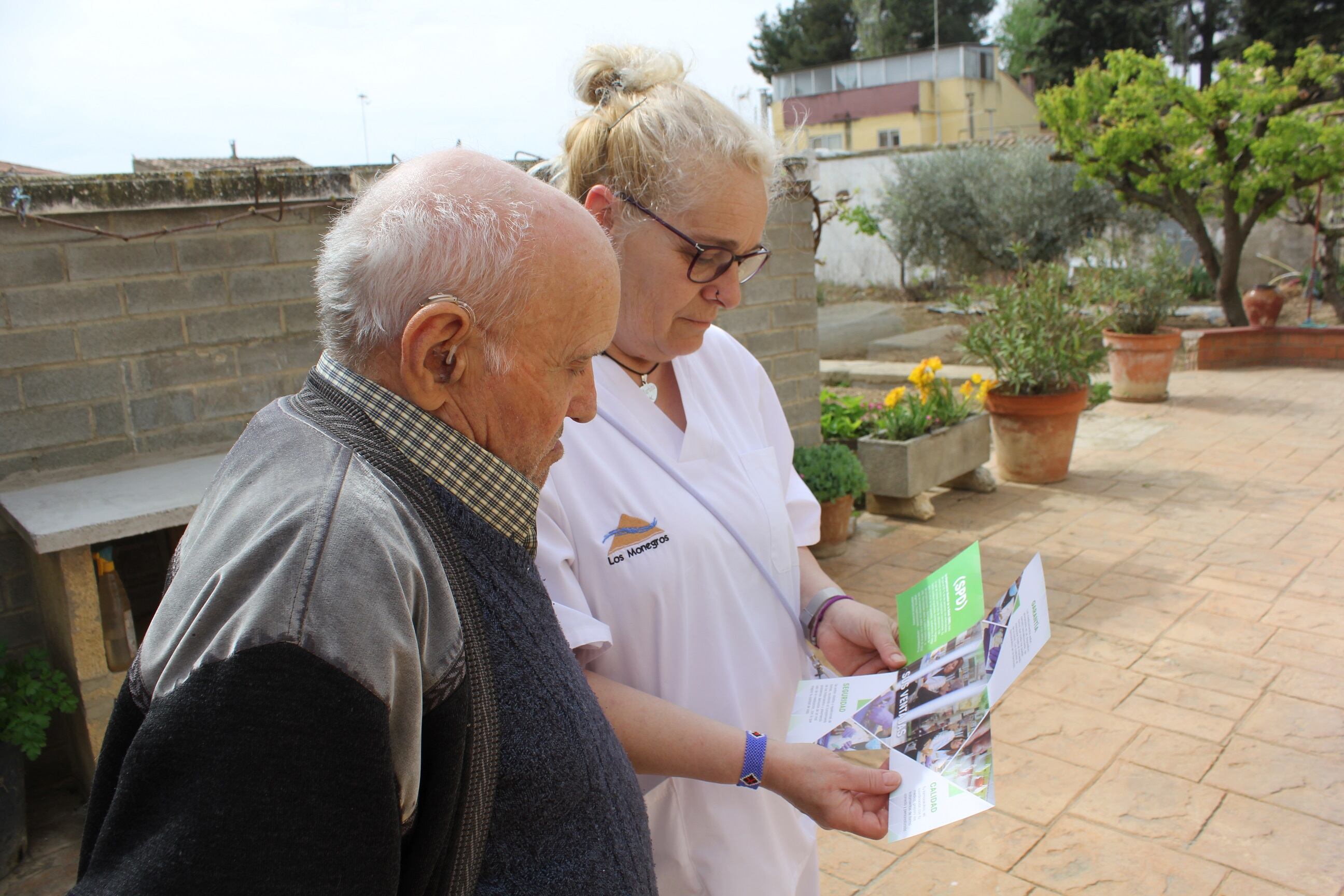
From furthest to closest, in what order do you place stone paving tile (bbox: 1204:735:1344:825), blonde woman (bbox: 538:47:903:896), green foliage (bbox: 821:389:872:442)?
green foliage (bbox: 821:389:872:442) < stone paving tile (bbox: 1204:735:1344:825) < blonde woman (bbox: 538:47:903:896)

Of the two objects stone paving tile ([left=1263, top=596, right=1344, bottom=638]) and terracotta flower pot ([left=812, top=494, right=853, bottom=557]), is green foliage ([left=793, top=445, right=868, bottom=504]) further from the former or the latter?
stone paving tile ([left=1263, top=596, right=1344, bottom=638])

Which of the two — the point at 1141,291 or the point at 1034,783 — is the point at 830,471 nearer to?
the point at 1034,783

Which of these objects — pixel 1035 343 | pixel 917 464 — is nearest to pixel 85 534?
pixel 917 464

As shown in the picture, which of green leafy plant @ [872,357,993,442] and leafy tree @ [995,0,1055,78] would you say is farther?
leafy tree @ [995,0,1055,78]

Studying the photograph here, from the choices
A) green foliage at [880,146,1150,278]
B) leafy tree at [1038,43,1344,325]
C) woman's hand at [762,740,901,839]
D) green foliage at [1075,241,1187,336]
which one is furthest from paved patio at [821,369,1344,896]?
green foliage at [880,146,1150,278]

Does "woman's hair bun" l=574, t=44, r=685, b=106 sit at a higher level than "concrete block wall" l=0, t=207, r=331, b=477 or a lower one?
higher

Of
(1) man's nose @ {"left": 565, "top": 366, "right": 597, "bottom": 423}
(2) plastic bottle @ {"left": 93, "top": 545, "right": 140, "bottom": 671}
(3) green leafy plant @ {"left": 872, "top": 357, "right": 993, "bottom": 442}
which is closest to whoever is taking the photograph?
(1) man's nose @ {"left": 565, "top": 366, "right": 597, "bottom": 423}

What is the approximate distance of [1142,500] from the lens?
6086 millimetres

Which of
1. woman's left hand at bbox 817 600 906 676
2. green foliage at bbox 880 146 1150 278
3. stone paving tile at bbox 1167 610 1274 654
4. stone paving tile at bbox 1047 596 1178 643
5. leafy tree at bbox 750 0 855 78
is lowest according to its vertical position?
stone paving tile at bbox 1167 610 1274 654

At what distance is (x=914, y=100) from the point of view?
121 feet

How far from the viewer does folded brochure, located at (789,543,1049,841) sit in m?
1.28

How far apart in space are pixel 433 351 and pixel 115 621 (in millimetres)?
2849

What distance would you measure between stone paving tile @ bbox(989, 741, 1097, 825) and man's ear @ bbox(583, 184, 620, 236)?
2.43 meters

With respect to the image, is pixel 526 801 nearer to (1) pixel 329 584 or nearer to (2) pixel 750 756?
(1) pixel 329 584
